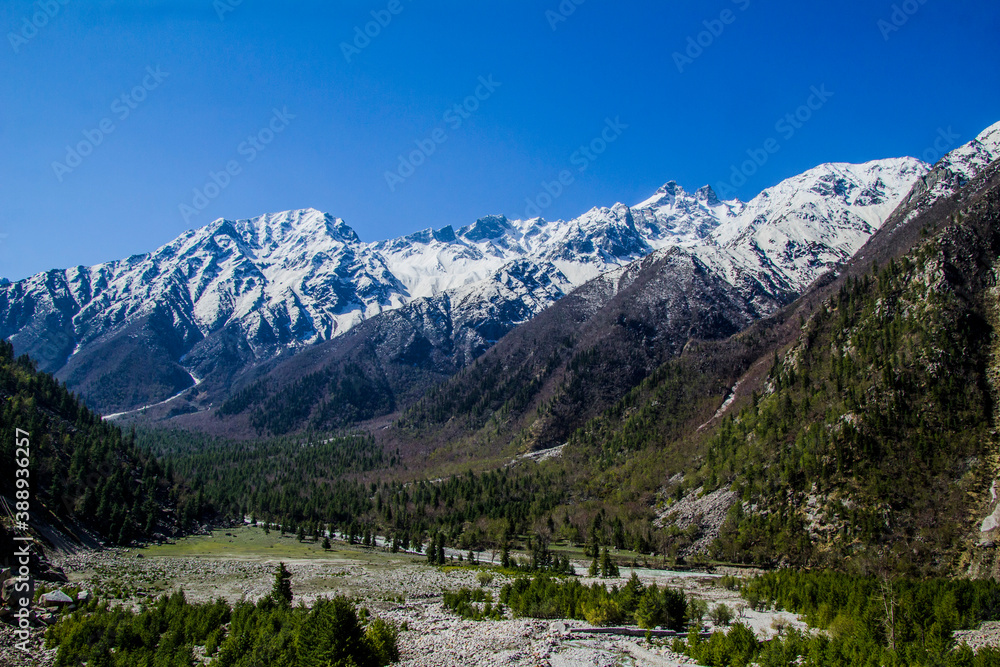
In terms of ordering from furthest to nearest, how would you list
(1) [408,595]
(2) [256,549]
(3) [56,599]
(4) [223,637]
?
(2) [256,549] → (1) [408,595] → (3) [56,599] → (4) [223,637]

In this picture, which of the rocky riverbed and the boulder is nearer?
the rocky riverbed

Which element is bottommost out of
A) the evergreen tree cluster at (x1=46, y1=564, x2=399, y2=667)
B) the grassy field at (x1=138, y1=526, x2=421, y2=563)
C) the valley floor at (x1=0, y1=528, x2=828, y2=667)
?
the grassy field at (x1=138, y1=526, x2=421, y2=563)

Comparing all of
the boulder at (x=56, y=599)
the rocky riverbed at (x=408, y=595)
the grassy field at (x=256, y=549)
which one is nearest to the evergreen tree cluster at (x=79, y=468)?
the grassy field at (x=256, y=549)

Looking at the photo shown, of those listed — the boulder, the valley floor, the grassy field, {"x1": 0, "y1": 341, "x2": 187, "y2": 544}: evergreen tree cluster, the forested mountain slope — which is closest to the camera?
the valley floor

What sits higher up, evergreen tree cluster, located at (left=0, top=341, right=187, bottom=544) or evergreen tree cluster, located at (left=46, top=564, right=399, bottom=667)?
evergreen tree cluster, located at (left=0, top=341, right=187, bottom=544)

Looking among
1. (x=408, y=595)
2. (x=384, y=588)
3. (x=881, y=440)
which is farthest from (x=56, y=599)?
(x=881, y=440)

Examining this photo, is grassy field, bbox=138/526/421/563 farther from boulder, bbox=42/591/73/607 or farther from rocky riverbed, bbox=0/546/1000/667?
boulder, bbox=42/591/73/607

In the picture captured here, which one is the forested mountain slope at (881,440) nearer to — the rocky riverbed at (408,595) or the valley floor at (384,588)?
the rocky riverbed at (408,595)

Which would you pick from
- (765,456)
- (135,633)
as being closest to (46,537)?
(135,633)

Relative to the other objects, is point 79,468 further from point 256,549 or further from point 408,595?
point 408,595

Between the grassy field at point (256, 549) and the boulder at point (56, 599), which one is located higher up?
the boulder at point (56, 599)

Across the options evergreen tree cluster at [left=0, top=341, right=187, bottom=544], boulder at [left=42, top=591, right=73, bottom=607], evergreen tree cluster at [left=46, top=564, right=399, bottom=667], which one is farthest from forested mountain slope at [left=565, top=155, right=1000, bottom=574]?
evergreen tree cluster at [left=0, top=341, right=187, bottom=544]

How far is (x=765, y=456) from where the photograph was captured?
137500 mm

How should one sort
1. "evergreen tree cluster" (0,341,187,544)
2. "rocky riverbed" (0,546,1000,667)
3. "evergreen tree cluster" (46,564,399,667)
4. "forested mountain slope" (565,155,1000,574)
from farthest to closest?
"evergreen tree cluster" (0,341,187,544)
"forested mountain slope" (565,155,1000,574)
"rocky riverbed" (0,546,1000,667)
"evergreen tree cluster" (46,564,399,667)
